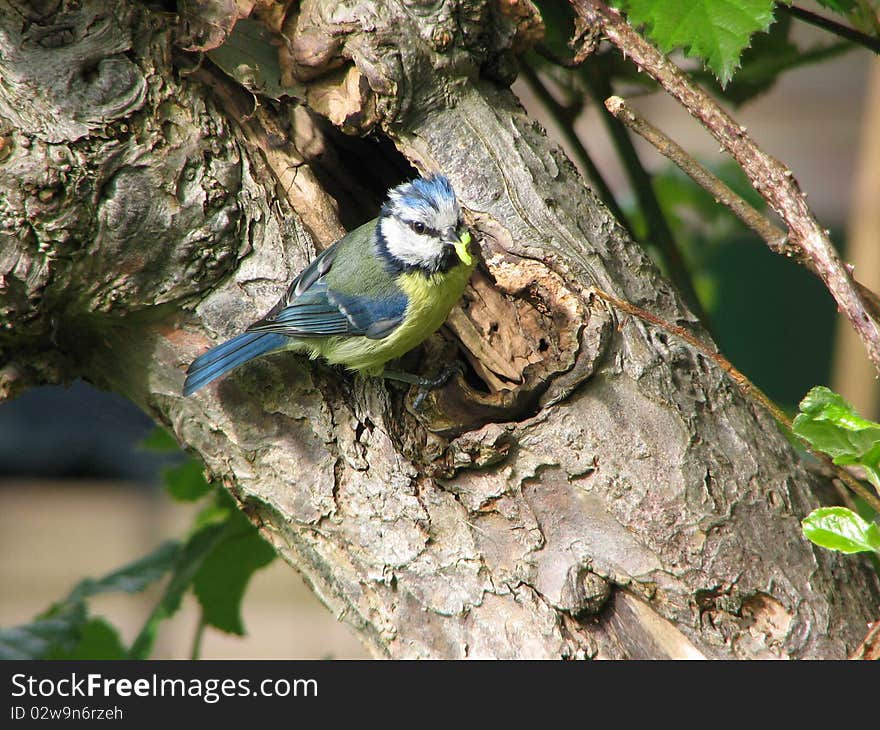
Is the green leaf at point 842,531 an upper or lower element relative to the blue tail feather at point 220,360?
upper

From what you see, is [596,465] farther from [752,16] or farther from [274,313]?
[752,16]

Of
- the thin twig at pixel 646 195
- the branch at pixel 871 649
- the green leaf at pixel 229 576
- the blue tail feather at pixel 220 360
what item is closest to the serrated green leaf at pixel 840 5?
the thin twig at pixel 646 195

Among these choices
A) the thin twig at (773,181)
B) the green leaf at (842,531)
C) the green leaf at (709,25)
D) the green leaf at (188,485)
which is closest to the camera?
the green leaf at (842,531)

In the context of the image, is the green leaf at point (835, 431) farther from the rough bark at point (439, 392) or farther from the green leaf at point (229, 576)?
the green leaf at point (229, 576)

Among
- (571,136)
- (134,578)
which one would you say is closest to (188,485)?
(134,578)

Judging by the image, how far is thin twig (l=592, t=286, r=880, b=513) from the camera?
130 centimetres

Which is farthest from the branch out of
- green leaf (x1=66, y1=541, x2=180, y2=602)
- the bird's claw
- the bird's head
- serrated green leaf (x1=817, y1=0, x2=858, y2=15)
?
green leaf (x1=66, y1=541, x2=180, y2=602)

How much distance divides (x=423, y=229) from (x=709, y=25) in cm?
62

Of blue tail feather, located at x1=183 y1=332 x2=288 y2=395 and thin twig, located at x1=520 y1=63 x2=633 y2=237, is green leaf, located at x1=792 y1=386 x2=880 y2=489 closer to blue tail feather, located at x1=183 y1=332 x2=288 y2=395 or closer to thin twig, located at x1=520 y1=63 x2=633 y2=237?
thin twig, located at x1=520 y1=63 x2=633 y2=237

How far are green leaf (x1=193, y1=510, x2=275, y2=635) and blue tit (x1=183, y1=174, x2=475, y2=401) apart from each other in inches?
16.2

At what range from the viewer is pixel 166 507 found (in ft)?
17.5

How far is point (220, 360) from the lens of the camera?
1.55m

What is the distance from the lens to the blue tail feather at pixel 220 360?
1.54 m
